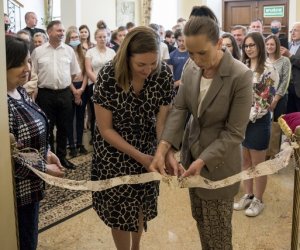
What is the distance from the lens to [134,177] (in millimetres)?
2150

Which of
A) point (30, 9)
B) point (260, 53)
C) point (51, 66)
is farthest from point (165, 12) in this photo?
point (260, 53)

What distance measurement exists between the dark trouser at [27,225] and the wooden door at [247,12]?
920cm

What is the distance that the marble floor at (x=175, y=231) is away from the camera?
9.92 ft

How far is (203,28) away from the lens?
5.73ft

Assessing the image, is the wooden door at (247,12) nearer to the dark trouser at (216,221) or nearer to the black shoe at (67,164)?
the black shoe at (67,164)

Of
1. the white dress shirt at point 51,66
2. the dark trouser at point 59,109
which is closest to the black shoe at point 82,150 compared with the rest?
the dark trouser at point 59,109

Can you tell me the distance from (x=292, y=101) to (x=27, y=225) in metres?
4.19

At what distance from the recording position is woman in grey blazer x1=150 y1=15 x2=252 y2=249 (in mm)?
1807

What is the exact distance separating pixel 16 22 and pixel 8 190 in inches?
372

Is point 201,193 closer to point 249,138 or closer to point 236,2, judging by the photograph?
point 249,138

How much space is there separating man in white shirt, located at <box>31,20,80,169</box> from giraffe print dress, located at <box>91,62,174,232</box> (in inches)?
105

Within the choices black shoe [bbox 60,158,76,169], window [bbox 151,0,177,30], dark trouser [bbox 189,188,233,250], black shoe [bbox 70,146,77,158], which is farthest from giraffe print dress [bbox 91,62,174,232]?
window [bbox 151,0,177,30]

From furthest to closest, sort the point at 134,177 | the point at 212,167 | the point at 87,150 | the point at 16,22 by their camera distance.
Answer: the point at 16,22
the point at 87,150
the point at 134,177
the point at 212,167

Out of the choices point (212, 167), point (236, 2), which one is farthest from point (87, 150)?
point (236, 2)
